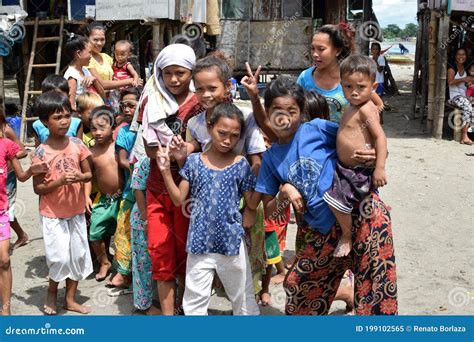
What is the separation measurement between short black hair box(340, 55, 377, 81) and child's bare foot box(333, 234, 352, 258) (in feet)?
2.54

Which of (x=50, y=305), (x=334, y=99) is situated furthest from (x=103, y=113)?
(x=334, y=99)

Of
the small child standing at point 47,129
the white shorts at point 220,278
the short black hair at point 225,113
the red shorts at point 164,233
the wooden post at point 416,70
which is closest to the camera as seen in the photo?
the short black hair at point 225,113

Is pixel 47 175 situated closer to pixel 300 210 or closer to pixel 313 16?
pixel 300 210

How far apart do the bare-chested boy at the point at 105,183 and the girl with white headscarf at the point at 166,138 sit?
999mm

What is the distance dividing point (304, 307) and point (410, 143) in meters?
7.38

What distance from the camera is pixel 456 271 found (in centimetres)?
451

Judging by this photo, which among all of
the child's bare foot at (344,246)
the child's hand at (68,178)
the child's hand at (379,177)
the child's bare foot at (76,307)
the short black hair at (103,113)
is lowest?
the child's bare foot at (76,307)

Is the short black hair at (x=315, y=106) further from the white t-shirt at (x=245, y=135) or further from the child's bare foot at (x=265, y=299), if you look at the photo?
the child's bare foot at (x=265, y=299)

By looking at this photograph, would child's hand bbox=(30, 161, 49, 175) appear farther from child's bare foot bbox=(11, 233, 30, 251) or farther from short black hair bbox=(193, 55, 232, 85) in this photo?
child's bare foot bbox=(11, 233, 30, 251)

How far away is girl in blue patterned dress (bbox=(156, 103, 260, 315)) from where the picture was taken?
9.91 ft

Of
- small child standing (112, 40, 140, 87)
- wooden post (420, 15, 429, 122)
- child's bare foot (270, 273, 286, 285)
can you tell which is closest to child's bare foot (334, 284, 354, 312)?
child's bare foot (270, 273, 286, 285)

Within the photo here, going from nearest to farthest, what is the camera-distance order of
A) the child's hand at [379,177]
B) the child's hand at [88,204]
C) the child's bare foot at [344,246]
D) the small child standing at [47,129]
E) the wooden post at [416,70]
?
the child's hand at [379,177], the child's bare foot at [344,246], the small child standing at [47,129], the child's hand at [88,204], the wooden post at [416,70]

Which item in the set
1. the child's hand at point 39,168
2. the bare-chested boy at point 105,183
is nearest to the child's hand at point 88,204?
the bare-chested boy at point 105,183

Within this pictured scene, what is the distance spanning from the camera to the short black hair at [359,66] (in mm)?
2729
